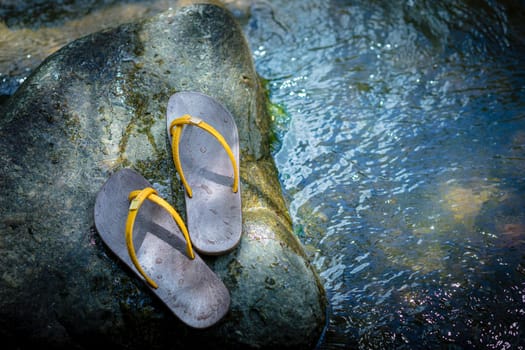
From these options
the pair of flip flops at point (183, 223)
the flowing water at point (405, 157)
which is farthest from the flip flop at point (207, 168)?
the flowing water at point (405, 157)

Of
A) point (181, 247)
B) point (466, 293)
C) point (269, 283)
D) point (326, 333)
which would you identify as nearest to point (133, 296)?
point (181, 247)

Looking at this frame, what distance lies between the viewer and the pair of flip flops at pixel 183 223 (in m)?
2.57

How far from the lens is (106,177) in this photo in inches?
117

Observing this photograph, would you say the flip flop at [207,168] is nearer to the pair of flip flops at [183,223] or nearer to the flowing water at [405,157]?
the pair of flip flops at [183,223]

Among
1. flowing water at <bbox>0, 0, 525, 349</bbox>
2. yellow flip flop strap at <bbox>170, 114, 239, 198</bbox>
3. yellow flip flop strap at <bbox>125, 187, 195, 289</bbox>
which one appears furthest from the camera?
yellow flip flop strap at <bbox>170, 114, 239, 198</bbox>

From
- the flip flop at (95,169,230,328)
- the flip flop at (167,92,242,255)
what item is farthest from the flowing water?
the flip flop at (95,169,230,328)

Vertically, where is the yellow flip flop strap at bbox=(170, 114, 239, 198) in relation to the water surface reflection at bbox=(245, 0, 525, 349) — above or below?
above

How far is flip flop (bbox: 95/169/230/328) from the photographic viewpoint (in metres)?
2.54

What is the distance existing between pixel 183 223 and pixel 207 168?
546 millimetres

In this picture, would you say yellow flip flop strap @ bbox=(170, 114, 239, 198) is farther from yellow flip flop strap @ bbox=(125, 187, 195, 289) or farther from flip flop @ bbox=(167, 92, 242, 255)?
yellow flip flop strap @ bbox=(125, 187, 195, 289)

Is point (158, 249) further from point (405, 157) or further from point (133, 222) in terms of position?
point (405, 157)

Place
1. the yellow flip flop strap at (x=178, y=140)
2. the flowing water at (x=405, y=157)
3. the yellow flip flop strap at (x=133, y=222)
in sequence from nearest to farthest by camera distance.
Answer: the yellow flip flop strap at (x=133, y=222)
the flowing water at (x=405, y=157)
the yellow flip flop strap at (x=178, y=140)

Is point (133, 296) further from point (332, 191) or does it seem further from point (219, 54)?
point (219, 54)

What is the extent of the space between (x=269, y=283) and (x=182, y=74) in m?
1.72
